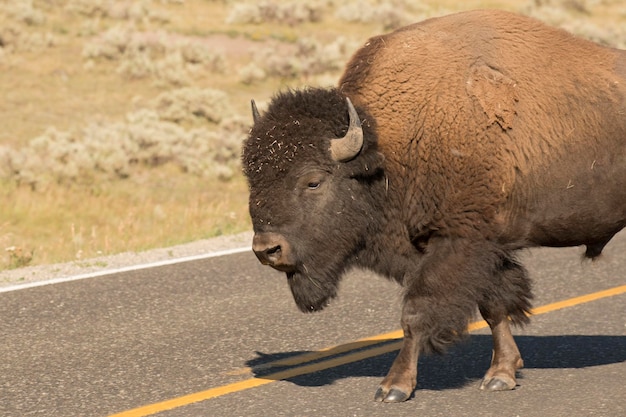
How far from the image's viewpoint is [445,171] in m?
6.37

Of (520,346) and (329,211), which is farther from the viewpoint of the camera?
(520,346)

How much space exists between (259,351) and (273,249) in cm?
158

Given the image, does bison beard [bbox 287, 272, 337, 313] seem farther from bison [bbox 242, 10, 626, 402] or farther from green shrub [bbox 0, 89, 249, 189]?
green shrub [bbox 0, 89, 249, 189]

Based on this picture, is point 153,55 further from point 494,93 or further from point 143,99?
point 494,93

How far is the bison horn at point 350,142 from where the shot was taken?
6.21 m

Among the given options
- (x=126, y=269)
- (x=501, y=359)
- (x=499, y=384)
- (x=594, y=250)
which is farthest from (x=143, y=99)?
(x=499, y=384)

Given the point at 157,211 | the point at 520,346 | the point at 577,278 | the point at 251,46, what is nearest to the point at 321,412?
the point at 520,346

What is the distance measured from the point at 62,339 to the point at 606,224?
3.73 metres

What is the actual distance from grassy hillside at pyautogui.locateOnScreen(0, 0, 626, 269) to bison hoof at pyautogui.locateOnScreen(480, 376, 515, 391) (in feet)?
18.6

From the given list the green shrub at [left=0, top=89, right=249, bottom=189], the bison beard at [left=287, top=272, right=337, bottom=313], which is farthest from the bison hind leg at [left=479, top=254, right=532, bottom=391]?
the green shrub at [left=0, top=89, right=249, bottom=189]

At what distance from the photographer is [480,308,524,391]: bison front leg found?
6.59 m

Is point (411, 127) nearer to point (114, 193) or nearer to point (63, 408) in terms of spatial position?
point (63, 408)

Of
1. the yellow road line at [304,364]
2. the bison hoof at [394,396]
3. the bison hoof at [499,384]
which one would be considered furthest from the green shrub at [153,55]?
the bison hoof at [394,396]

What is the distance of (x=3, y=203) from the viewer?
1498cm
